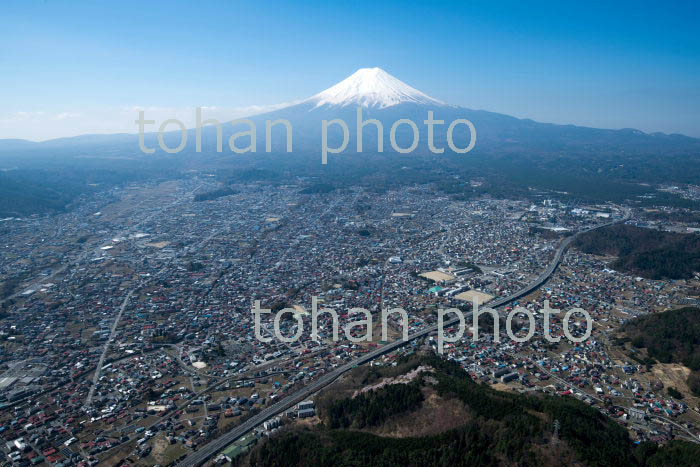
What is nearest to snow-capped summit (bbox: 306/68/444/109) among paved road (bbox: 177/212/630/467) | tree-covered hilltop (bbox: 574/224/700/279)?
tree-covered hilltop (bbox: 574/224/700/279)

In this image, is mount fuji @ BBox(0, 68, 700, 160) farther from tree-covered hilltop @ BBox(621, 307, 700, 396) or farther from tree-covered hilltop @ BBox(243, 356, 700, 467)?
tree-covered hilltop @ BBox(243, 356, 700, 467)

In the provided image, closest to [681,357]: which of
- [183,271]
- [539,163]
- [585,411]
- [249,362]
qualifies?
[585,411]

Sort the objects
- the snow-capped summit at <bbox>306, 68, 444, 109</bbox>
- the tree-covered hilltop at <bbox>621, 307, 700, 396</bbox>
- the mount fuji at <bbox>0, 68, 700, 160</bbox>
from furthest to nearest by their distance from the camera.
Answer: the snow-capped summit at <bbox>306, 68, 444, 109</bbox> → the mount fuji at <bbox>0, 68, 700, 160</bbox> → the tree-covered hilltop at <bbox>621, 307, 700, 396</bbox>

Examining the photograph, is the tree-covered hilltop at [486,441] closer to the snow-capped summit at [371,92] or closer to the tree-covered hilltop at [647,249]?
the tree-covered hilltop at [647,249]

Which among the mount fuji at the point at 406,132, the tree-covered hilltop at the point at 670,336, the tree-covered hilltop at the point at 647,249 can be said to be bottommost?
the tree-covered hilltop at the point at 670,336

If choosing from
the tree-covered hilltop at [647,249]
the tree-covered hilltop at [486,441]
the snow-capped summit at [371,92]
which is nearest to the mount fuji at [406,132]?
the snow-capped summit at [371,92]

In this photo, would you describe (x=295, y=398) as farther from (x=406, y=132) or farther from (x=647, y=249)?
(x=406, y=132)
